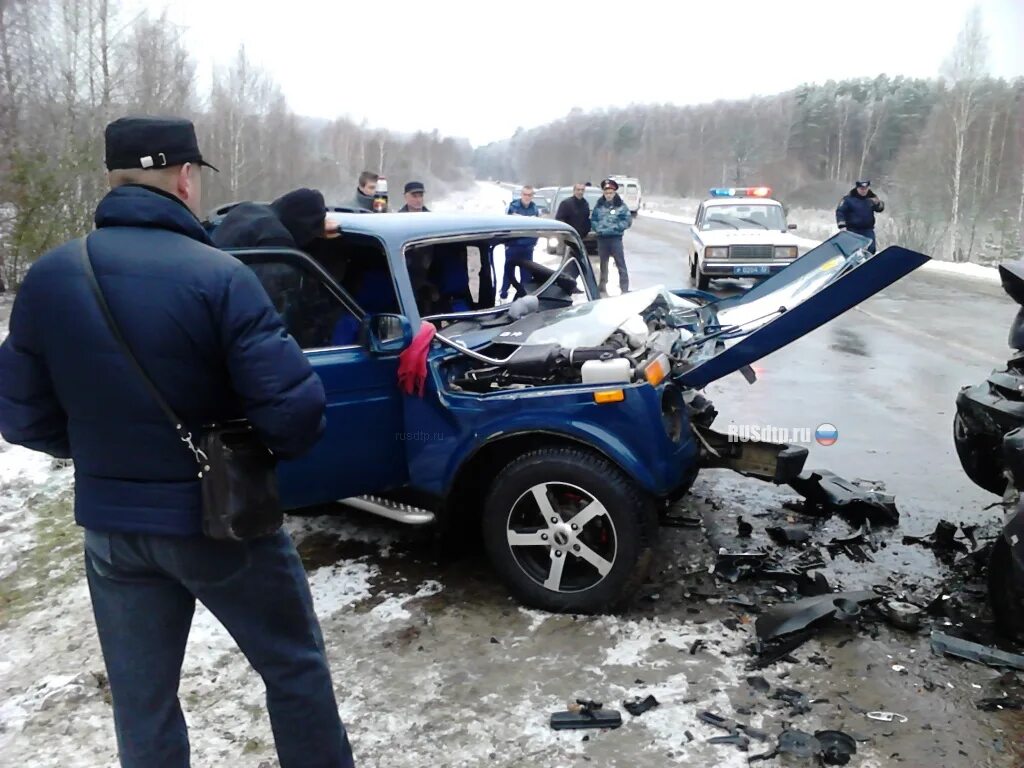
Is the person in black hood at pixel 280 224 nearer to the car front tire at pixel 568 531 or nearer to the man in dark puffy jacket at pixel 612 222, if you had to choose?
the car front tire at pixel 568 531

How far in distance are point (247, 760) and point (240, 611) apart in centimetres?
100

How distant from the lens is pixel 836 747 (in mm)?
2861

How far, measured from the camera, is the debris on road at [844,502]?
4.84 m

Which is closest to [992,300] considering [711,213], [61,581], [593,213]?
[711,213]

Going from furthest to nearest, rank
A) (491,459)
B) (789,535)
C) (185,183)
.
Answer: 1. (789,535)
2. (491,459)
3. (185,183)

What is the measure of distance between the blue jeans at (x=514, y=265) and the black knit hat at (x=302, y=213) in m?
1.33

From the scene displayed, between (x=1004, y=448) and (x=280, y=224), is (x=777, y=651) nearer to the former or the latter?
(x=1004, y=448)

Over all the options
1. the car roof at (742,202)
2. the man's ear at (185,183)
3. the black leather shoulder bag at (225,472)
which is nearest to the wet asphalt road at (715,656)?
the black leather shoulder bag at (225,472)

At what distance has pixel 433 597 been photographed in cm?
405

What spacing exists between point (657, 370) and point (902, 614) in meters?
1.52

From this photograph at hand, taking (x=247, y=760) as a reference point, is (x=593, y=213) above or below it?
above

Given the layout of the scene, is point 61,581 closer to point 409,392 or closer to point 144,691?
point 409,392

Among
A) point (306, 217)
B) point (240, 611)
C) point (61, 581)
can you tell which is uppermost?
point (306, 217)

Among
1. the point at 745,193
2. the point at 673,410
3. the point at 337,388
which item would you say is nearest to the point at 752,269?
the point at 745,193
